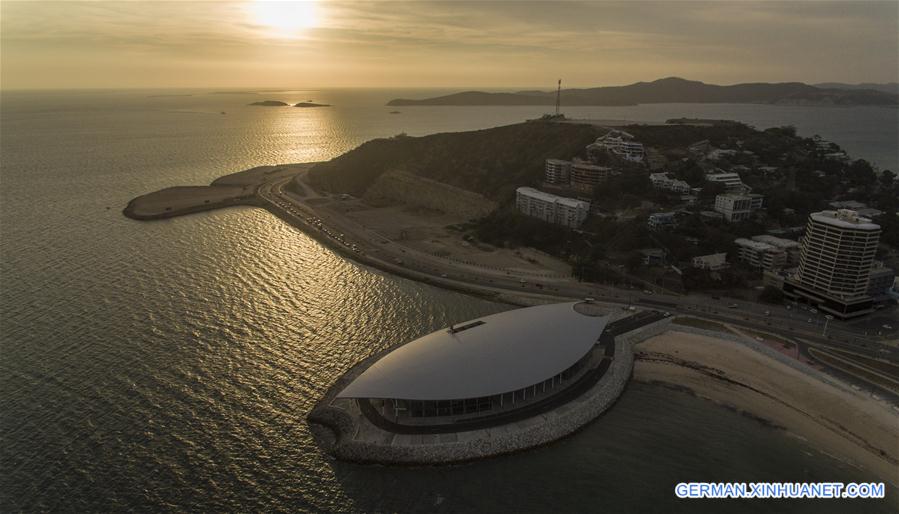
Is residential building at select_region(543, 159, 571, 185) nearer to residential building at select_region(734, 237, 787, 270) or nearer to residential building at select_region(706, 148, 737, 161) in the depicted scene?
residential building at select_region(706, 148, 737, 161)

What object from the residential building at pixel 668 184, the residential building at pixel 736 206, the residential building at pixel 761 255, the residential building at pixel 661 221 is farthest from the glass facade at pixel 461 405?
the residential building at pixel 668 184

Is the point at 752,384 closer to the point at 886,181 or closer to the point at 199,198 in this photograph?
the point at 886,181

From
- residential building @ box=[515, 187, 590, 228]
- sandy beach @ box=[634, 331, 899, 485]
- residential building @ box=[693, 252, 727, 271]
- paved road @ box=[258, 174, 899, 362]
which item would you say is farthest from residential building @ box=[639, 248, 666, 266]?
sandy beach @ box=[634, 331, 899, 485]

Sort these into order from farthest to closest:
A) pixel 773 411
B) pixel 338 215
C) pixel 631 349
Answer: pixel 338 215, pixel 631 349, pixel 773 411

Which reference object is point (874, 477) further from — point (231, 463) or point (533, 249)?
point (533, 249)

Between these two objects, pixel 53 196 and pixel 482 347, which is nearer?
pixel 482 347

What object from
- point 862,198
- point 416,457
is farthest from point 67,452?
point 862,198
